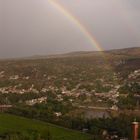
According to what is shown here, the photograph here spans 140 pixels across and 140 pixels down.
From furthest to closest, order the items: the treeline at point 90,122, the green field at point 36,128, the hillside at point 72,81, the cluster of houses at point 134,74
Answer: the cluster of houses at point 134,74
the hillside at point 72,81
the treeline at point 90,122
the green field at point 36,128

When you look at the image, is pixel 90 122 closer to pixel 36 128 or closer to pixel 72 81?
pixel 36 128

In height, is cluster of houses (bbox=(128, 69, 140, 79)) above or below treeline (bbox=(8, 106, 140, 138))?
above

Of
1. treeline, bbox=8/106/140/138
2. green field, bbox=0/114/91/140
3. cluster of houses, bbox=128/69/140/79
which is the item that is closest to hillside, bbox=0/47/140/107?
cluster of houses, bbox=128/69/140/79

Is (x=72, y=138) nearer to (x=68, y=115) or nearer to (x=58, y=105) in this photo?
(x=68, y=115)

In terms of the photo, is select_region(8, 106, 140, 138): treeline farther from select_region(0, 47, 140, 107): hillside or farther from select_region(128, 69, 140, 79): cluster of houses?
select_region(128, 69, 140, 79): cluster of houses

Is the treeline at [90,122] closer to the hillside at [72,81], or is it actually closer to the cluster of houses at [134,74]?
the hillside at [72,81]

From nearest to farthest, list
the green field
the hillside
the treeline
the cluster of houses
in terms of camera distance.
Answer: the green field, the treeline, the hillside, the cluster of houses

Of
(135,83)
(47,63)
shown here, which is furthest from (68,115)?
(47,63)

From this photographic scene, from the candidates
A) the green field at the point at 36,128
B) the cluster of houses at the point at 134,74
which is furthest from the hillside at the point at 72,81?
the green field at the point at 36,128

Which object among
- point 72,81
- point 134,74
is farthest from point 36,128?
point 134,74
